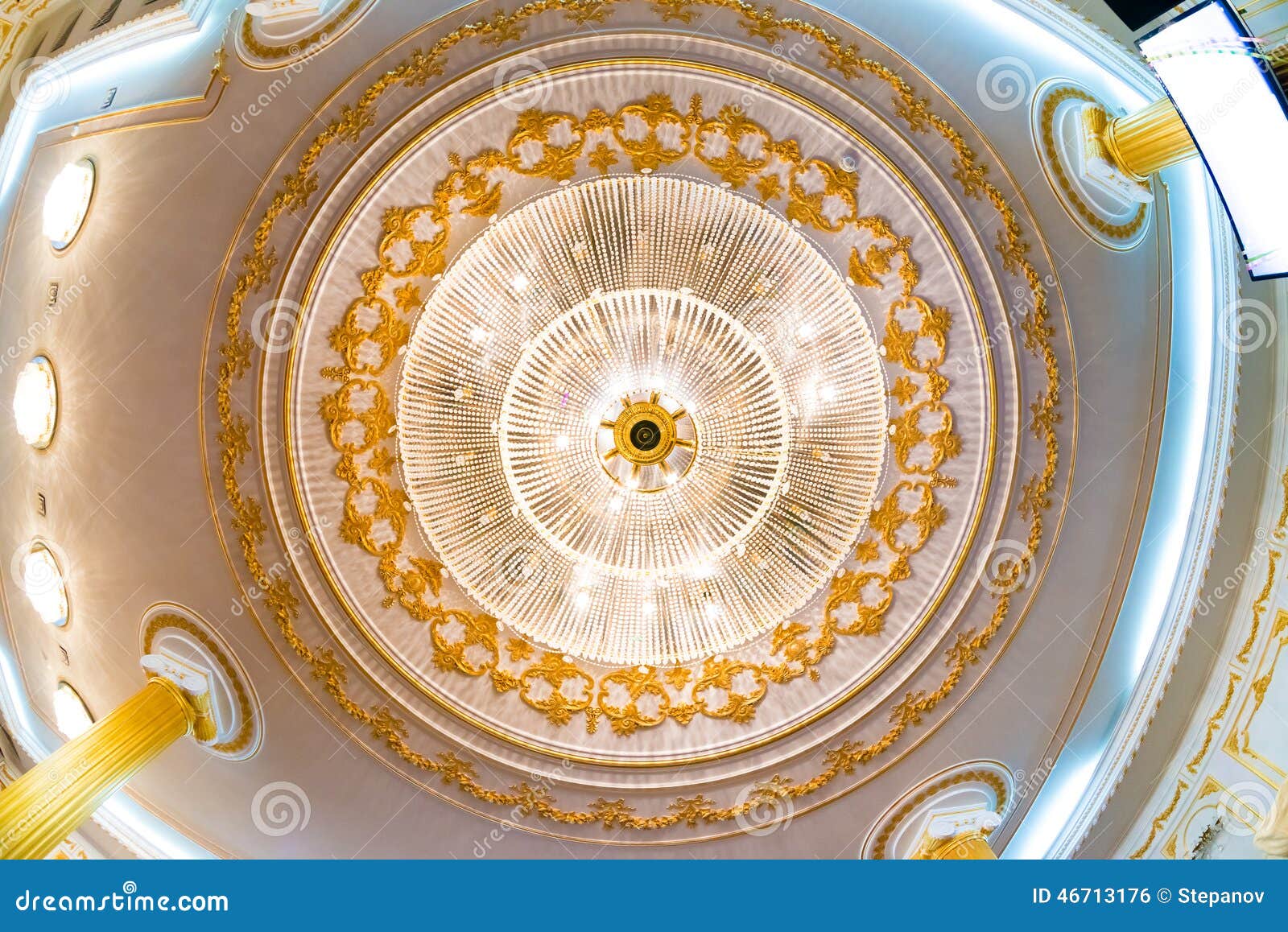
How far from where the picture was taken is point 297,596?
6324 mm

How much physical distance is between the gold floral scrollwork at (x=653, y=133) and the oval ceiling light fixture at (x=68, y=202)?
10.6ft

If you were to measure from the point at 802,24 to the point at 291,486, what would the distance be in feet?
14.8

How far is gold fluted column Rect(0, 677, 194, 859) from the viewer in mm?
4160

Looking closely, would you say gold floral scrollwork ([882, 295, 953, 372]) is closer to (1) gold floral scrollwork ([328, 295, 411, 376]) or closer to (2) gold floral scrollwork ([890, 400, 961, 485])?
(2) gold floral scrollwork ([890, 400, 961, 485])

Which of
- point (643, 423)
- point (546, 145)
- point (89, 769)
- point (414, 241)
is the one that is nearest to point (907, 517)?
point (643, 423)

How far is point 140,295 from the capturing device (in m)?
5.59

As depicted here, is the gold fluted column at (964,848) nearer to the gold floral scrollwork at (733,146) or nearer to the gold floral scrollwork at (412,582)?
the gold floral scrollwork at (412,582)

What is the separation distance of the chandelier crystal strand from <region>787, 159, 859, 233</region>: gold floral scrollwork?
0.18 meters

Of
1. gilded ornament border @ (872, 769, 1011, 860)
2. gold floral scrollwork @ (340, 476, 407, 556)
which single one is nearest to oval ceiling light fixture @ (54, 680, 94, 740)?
gold floral scrollwork @ (340, 476, 407, 556)

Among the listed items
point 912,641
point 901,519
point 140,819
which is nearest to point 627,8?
point 901,519

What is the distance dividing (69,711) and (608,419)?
13.8 ft

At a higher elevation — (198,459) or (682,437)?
(682,437)

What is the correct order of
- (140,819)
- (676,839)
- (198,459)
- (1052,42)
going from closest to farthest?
1. (1052,42)
2. (198,459)
3. (140,819)
4. (676,839)

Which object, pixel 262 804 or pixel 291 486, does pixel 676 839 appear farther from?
pixel 291 486
